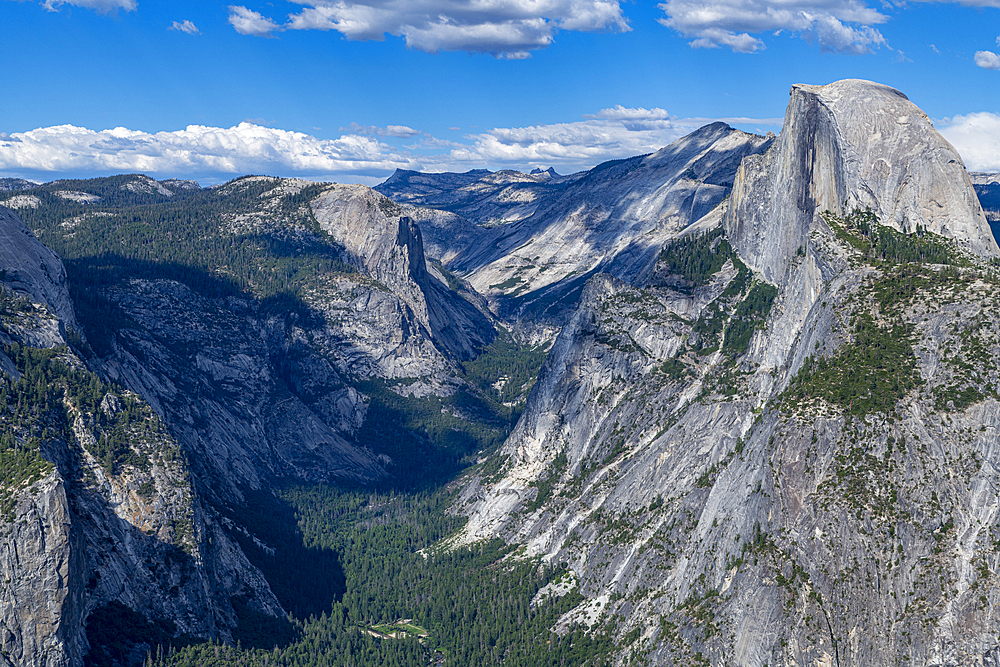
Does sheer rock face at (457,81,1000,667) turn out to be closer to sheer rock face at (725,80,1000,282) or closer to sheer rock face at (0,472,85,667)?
sheer rock face at (725,80,1000,282)

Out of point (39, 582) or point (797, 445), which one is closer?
point (39, 582)

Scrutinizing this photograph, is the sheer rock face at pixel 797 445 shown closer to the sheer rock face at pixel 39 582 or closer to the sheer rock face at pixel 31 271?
the sheer rock face at pixel 39 582

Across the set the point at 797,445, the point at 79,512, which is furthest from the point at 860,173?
the point at 79,512

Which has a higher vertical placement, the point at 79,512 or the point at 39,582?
the point at 79,512

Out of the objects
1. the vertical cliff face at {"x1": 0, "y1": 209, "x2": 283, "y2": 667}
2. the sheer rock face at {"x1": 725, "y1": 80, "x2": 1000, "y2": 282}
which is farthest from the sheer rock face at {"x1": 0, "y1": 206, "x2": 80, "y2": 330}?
the sheer rock face at {"x1": 725, "y1": 80, "x2": 1000, "y2": 282}

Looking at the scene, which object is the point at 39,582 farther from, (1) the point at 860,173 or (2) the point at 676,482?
(1) the point at 860,173
